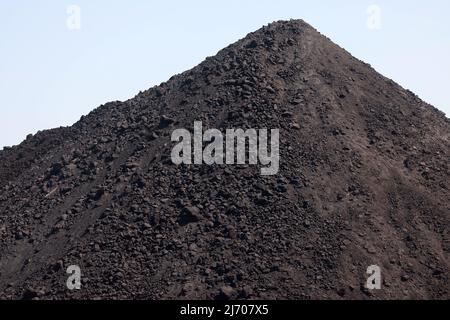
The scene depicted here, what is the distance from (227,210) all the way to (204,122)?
15.9 feet

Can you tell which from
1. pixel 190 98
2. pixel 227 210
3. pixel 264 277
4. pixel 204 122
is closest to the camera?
pixel 264 277

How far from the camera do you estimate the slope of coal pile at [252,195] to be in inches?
894

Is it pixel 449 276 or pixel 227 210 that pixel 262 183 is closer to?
pixel 227 210

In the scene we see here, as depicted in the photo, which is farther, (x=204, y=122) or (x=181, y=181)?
(x=204, y=122)

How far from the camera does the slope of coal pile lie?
74.5 feet

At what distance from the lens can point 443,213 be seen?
2559 cm

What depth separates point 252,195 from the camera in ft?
82.3

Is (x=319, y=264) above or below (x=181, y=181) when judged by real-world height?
below

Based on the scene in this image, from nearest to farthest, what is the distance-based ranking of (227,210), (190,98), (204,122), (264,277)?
(264,277)
(227,210)
(204,122)
(190,98)

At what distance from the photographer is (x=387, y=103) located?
1197 inches

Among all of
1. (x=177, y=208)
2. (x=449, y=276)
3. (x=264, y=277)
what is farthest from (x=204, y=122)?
(x=449, y=276)

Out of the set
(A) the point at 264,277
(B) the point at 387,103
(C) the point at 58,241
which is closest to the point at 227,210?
(A) the point at 264,277

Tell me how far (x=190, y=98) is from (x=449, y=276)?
1277 cm

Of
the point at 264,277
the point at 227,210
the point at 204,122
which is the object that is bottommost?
the point at 264,277
